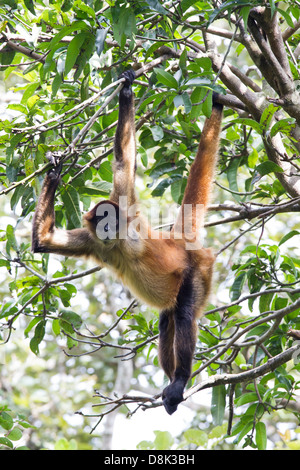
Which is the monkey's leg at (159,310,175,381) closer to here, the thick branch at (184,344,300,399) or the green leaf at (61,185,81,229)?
the thick branch at (184,344,300,399)

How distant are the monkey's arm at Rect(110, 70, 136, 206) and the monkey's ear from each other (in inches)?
3.8

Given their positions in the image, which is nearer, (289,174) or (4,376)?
(289,174)

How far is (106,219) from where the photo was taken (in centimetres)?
415

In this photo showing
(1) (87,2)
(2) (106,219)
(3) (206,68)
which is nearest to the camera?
(3) (206,68)

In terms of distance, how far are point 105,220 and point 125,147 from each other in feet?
1.95

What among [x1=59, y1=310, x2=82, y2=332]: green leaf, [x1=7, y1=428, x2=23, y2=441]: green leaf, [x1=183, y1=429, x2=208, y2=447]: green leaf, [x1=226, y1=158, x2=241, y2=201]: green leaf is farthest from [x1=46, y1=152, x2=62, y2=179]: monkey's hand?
[x1=183, y1=429, x2=208, y2=447]: green leaf

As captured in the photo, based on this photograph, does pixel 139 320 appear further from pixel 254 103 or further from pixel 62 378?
pixel 62 378

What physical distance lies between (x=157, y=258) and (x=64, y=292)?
0.88 m

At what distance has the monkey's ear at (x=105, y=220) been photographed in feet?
13.4

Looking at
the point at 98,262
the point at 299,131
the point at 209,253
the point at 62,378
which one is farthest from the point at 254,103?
the point at 62,378

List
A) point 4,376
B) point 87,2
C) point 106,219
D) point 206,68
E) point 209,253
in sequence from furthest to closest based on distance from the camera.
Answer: point 4,376
point 209,253
point 106,219
point 87,2
point 206,68

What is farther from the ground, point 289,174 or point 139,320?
point 289,174

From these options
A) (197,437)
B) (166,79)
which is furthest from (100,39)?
(197,437)

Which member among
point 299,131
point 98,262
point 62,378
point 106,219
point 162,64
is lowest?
point 62,378
